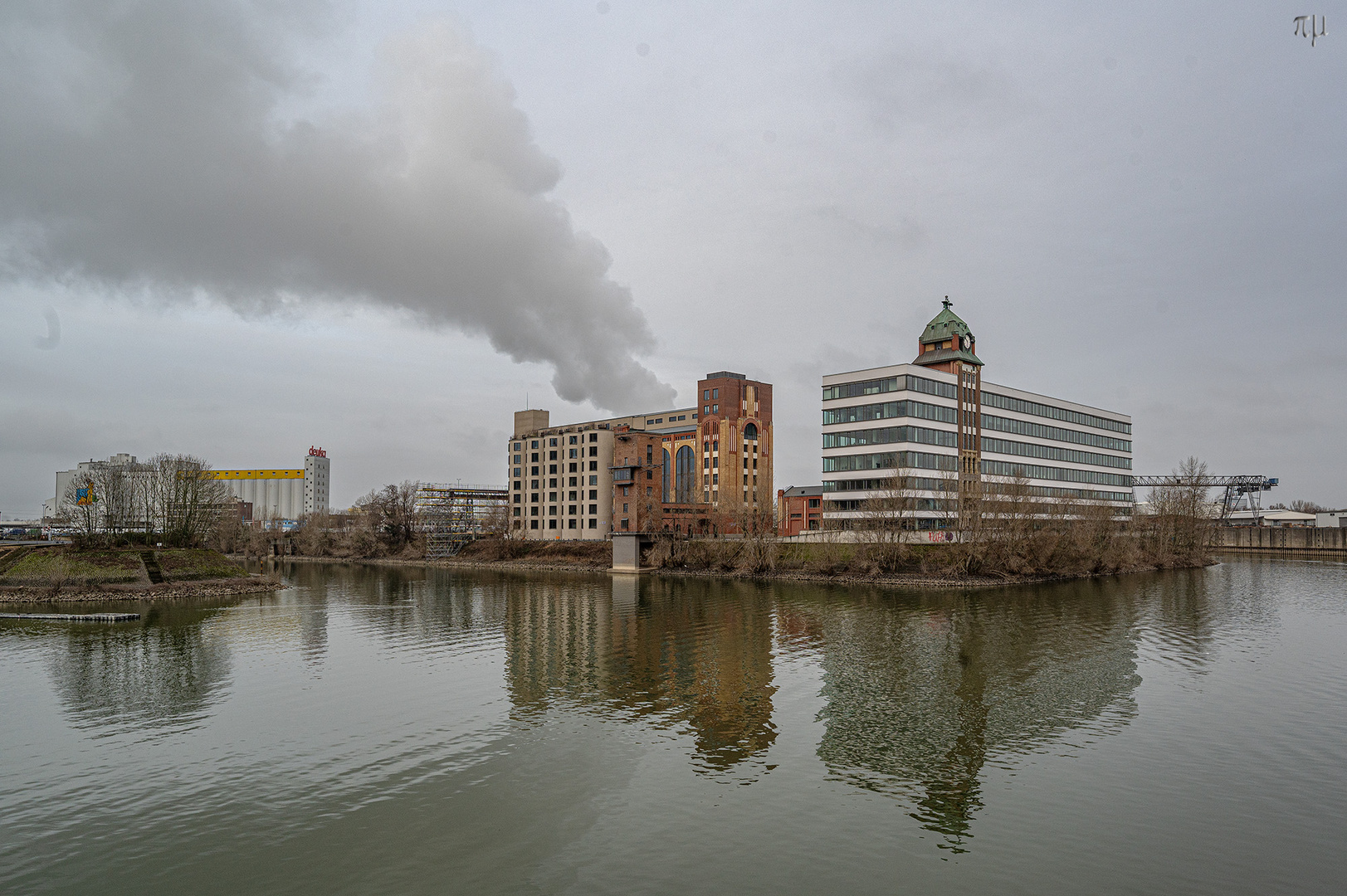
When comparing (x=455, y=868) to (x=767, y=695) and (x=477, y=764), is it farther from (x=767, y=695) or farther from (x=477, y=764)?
(x=767, y=695)

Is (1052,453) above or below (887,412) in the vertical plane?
below

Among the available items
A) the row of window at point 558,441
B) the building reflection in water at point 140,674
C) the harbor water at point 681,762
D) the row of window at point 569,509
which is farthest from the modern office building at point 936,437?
the building reflection in water at point 140,674

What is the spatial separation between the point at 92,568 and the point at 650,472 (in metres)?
84.8

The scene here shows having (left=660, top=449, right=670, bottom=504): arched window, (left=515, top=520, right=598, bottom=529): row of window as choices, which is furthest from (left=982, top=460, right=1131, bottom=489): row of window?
(left=515, top=520, right=598, bottom=529): row of window

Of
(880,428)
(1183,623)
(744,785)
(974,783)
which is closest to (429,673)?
(744,785)

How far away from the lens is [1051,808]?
21906 millimetres

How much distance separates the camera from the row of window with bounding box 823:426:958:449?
109 meters

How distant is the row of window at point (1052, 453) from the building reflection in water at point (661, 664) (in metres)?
62.9

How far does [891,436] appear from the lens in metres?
110

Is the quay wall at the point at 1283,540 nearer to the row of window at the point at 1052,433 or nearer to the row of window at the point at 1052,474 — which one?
the row of window at the point at 1052,474

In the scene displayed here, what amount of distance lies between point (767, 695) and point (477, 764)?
14.5 meters

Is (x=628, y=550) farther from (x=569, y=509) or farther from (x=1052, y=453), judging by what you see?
(x=1052, y=453)

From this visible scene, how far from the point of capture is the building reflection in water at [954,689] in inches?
979

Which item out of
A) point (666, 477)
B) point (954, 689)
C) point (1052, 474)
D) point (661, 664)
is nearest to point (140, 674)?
point (661, 664)
